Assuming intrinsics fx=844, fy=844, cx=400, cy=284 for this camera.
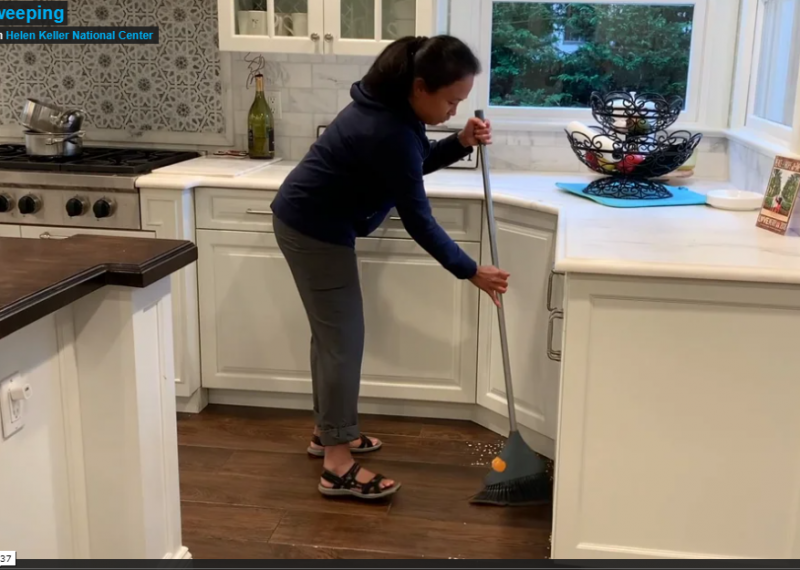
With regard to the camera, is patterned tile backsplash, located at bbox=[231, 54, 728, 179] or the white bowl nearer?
the white bowl

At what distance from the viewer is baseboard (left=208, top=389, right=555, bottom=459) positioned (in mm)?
3027

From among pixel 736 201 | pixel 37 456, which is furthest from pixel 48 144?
pixel 736 201

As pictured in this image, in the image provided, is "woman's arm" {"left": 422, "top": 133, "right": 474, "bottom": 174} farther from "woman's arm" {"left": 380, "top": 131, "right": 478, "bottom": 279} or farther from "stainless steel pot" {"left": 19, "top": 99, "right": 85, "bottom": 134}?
"stainless steel pot" {"left": 19, "top": 99, "right": 85, "bottom": 134}

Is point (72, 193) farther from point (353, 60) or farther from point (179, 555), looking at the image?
point (179, 555)

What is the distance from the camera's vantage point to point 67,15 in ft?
11.5

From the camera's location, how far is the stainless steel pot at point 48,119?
3232mm

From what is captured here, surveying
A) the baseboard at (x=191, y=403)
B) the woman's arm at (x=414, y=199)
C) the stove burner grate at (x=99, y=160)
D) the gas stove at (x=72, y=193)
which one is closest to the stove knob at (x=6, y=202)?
the gas stove at (x=72, y=193)

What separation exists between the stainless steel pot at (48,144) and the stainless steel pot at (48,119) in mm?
34

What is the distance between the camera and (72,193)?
Result: 116 inches

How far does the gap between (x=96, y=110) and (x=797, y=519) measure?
3.05 m

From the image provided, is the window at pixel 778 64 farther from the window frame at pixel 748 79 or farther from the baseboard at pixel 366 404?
the baseboard at pixel 366 404

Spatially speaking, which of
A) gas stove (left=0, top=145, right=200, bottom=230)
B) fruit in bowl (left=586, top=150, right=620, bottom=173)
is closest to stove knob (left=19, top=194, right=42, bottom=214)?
gas stove (left=0, top=145, right=200, bottom=230)

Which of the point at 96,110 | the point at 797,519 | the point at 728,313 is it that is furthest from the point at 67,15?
the point at 797,519

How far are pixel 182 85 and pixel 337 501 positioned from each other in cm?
192
